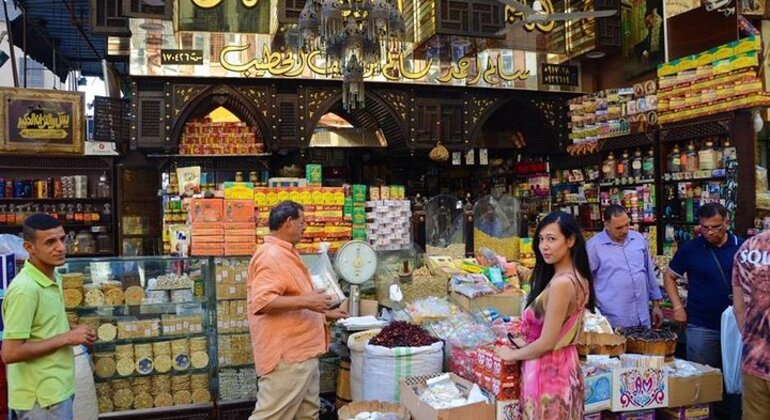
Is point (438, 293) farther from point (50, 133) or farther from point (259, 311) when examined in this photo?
point (50, 133)

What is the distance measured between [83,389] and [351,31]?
339 centimetres

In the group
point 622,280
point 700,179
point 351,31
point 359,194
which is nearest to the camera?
point 622,280

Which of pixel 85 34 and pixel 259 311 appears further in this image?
pixel 85 34

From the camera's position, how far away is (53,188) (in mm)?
9859

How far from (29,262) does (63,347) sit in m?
0.41

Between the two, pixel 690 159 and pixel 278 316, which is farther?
pixel 690 159

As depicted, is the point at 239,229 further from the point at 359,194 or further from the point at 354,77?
the point at 354,77

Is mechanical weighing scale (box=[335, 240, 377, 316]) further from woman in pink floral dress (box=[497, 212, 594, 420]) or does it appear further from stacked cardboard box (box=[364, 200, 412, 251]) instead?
woman in pink floral dress (box=[497, 212, 594, 420])

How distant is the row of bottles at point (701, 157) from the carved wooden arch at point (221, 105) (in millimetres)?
4850

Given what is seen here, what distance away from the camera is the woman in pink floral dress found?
7.93ft

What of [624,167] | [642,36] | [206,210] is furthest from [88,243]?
[642,36]

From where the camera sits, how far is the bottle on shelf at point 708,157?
231 inches

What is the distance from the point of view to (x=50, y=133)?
9344 mm

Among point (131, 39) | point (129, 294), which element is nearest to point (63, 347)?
point (129, 294)
